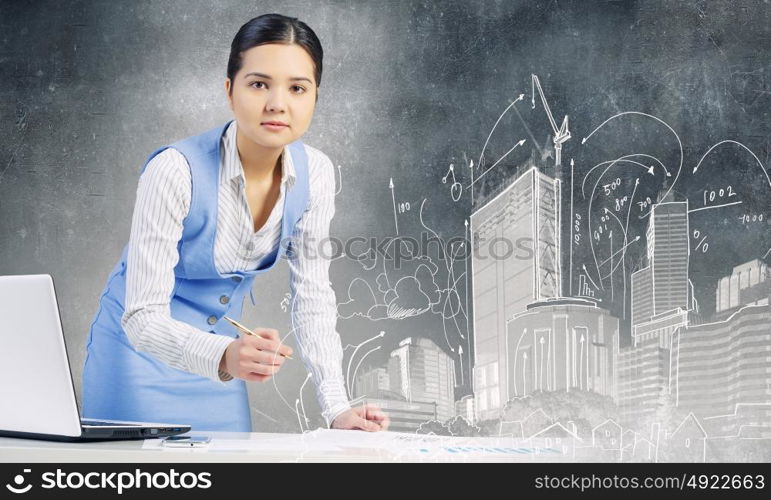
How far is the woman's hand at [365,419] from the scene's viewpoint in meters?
1.60

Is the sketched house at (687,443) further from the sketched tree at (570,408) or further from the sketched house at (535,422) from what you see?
the sketched house at (535,422)

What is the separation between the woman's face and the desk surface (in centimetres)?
80

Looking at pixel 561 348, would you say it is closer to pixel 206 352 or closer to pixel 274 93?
pixel 274 93

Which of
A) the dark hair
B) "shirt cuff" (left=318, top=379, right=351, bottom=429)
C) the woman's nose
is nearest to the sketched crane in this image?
the dark hair

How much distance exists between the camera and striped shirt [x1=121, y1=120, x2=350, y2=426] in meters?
1.59

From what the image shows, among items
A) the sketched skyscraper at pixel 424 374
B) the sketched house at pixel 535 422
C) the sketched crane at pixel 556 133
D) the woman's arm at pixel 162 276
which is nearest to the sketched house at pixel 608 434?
the sketched house at pixel 535 422

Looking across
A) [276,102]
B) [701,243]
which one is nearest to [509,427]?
[701,243]

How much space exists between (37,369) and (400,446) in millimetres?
549

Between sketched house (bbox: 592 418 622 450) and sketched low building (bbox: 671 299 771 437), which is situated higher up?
sketched low building (bbox: 671 299 771 437)

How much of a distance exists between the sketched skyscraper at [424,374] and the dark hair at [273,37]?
111cm

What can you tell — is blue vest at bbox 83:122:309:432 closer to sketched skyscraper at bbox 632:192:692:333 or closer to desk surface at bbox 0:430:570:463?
desk surface at bbox 0:430:570:463

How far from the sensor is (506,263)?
2832mm

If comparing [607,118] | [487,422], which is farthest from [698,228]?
[487,422]
